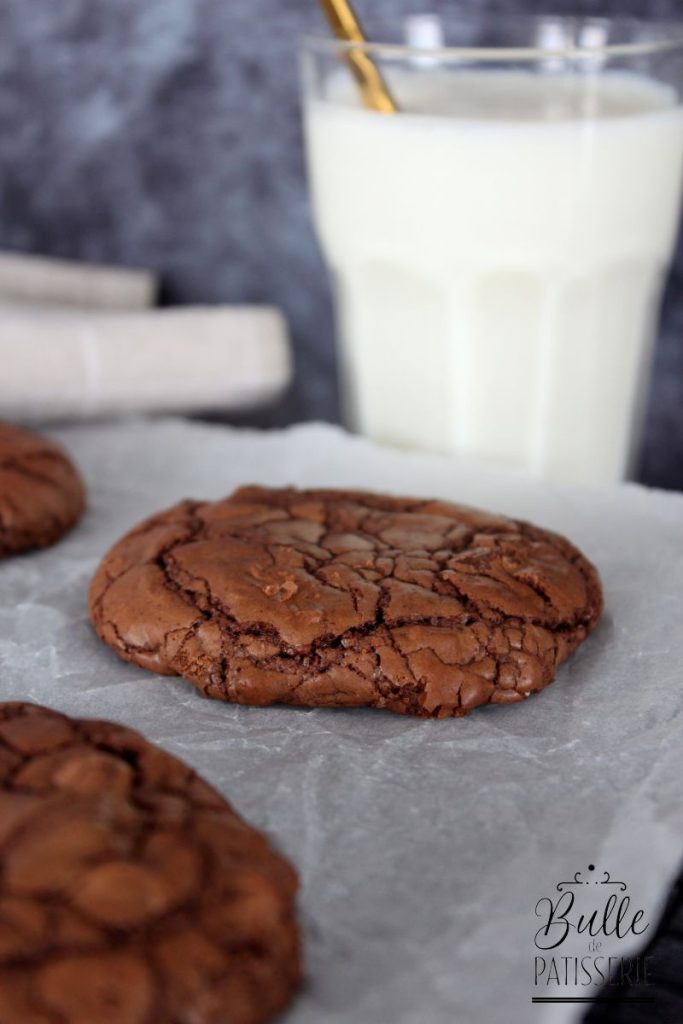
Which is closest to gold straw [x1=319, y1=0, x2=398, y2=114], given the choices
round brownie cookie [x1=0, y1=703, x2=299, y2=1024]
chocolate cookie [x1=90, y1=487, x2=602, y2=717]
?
chocolate cookie [x1=90, y1=487, x2=602, y2=717]

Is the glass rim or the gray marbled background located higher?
the glass rim

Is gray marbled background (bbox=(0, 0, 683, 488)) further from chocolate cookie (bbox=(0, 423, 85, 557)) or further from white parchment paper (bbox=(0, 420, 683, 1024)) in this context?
white parchment paper (bbox=(0, 420, 683, 1024))

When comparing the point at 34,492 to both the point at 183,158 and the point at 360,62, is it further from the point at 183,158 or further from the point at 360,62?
the point at 183,158

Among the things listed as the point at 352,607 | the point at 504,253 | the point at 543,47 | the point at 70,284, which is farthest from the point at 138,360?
the point at 352,607

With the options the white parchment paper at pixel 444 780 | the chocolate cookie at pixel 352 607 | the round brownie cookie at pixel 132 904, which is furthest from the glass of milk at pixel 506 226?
the round brownie cookie at pixel 132 904

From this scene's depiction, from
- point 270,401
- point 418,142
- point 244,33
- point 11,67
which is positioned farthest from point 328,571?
point 11,67

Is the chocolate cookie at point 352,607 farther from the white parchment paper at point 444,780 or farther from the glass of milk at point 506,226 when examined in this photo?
the glass of milk at point 506,226
